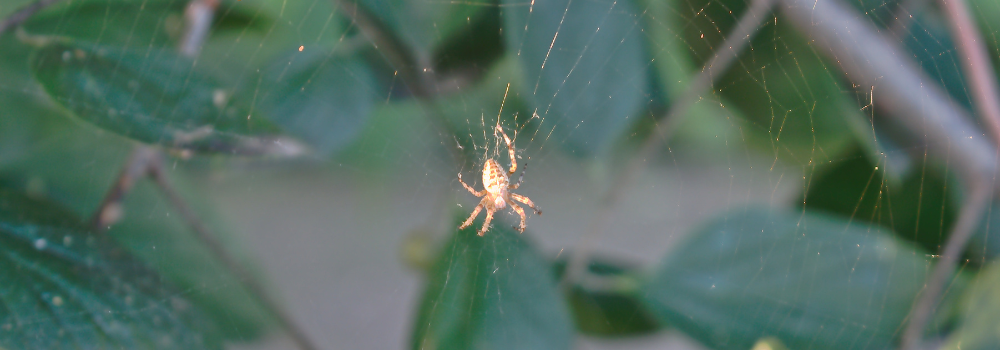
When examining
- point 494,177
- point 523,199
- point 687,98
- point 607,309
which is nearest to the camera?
point 687,98

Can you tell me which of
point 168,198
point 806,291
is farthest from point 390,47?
point 806,291

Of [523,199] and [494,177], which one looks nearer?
[494,177]

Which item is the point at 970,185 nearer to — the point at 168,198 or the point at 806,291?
the point at 806,291

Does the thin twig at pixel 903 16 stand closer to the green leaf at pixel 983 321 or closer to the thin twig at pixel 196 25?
the green leaf at pixel 983 321

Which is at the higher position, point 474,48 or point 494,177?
point 474,48

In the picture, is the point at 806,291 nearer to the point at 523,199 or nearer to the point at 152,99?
the point at 523,199

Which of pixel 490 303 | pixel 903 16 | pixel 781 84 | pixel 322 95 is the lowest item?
pixel 490 303

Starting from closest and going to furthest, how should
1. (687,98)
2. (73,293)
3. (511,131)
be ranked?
1. (73,293)
2. (687,98)
3. (511,131)

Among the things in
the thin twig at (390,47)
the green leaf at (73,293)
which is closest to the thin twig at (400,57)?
the thin twig at (390,47)
